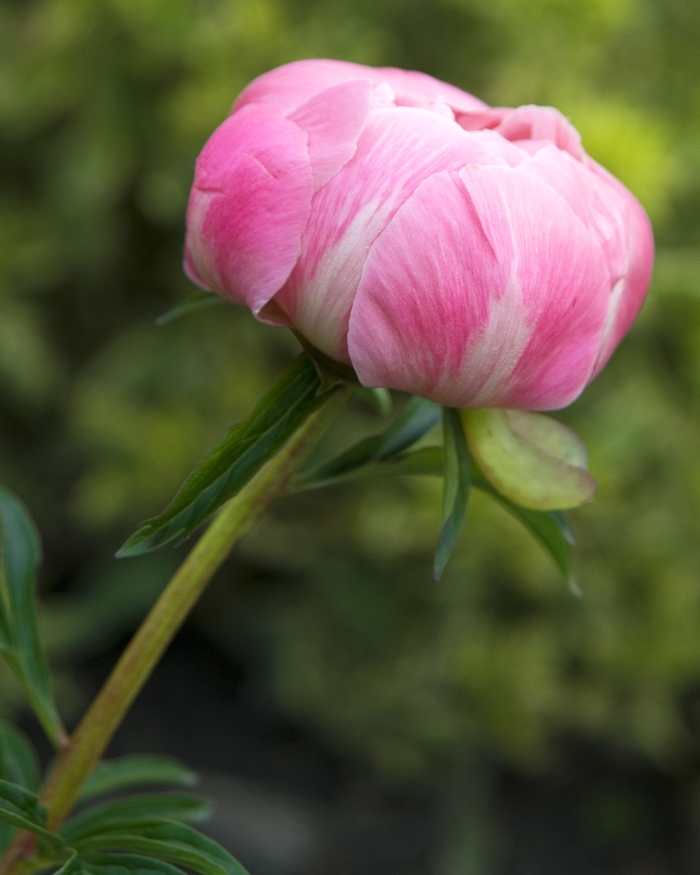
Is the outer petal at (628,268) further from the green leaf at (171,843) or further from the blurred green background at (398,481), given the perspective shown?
the blurred green background at (398,481)

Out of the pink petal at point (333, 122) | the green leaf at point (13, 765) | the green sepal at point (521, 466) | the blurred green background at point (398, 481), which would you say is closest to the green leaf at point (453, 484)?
the green sepal at point (521, 466)

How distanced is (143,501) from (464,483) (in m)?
1.43

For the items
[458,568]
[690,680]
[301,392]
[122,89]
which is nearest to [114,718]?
[301,392]

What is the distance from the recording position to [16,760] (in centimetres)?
52

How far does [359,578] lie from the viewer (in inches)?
71.4

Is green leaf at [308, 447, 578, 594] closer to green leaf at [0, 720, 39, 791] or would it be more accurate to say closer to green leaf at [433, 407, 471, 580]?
green leaf at [433, 407, 471, 580]

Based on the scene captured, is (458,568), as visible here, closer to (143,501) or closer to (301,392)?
(143,501)

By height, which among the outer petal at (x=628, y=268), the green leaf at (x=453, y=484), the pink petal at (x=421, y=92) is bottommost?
the green leaf at (x=453, y=484)

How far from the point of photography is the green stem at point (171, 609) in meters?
0.40

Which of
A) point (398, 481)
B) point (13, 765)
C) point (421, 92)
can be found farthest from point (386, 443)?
point (398, 481)

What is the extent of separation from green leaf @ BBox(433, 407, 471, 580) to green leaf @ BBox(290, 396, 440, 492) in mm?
58

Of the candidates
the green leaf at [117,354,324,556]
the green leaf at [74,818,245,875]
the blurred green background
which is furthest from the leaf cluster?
the blurred green background

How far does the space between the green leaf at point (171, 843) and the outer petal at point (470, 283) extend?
0.65 ft

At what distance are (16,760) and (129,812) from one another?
9 cm
